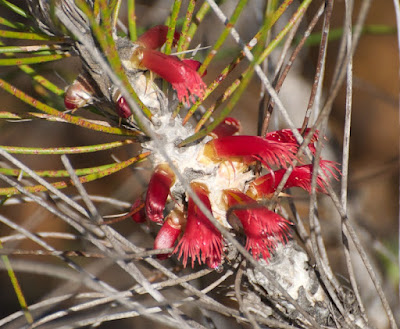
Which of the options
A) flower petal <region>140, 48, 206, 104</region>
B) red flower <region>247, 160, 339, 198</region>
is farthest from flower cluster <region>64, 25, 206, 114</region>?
red flower <region>247, 160, 339, 198</region>

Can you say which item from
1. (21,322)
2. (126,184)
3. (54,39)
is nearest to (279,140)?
(54,39)

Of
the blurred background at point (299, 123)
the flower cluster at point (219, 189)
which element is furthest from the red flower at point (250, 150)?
the blurred background at point (299, 123)

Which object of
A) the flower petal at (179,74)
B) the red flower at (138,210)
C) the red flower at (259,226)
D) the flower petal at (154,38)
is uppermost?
the flower petal at (154,38)

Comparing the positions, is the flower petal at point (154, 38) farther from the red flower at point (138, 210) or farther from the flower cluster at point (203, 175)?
the red flower at point (138, 210)

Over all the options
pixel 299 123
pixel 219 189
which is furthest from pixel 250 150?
pixel 299 123

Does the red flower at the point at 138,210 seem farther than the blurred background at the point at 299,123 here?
No

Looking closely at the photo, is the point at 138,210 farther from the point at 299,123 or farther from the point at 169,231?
the point at 299,123

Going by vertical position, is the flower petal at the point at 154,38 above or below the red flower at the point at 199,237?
above
